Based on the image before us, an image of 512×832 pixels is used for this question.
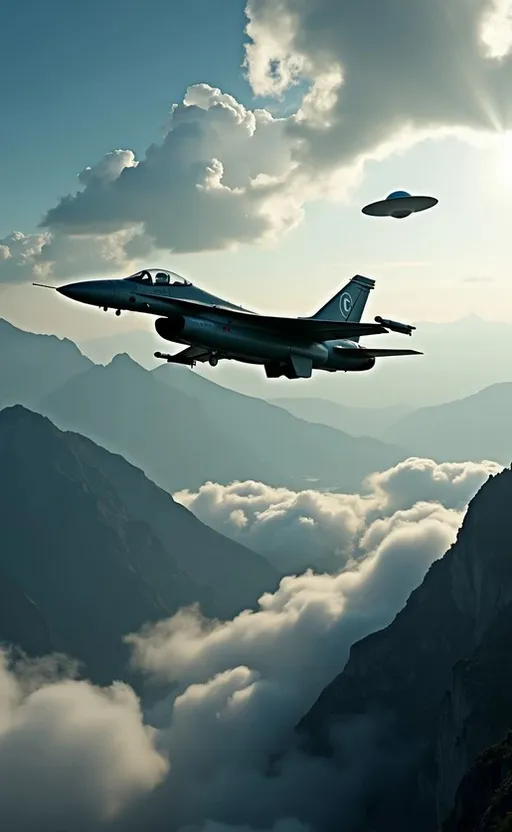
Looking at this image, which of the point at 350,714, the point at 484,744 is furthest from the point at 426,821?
the point at 484,744

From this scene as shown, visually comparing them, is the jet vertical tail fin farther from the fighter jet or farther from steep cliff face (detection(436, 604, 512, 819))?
steep cliff face (detection(436, 604, 512, 819))

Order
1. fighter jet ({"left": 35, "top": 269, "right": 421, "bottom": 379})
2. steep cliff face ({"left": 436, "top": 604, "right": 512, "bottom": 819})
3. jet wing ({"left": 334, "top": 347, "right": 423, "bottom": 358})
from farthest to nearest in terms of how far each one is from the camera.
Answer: steep cliff face ({"left": 436, "top": 604, "right": 512, "bottom": 819}) < jet wing ({"left": 334, "top": 347, "right": 423, "bottom": 358}) < fighter jet ({"left": 35, "top": 269, "right": 421, "bottom": 379})

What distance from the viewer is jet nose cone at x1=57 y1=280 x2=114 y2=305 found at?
33500 mm

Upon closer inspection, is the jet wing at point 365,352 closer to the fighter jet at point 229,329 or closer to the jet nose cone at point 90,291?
the fighter jet at point 229,329

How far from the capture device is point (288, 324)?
134 ft

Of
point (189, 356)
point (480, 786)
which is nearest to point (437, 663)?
point (480, 786)

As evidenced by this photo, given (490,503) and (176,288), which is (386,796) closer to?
(490,503)

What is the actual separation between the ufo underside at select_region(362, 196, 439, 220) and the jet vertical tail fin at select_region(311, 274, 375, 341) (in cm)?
834

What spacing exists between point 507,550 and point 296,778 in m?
108

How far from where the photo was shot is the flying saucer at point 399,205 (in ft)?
137

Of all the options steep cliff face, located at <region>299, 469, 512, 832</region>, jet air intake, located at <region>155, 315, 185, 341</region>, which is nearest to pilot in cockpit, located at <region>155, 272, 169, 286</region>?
jet air intake, located at <region>155, 315, 185, 341</region>

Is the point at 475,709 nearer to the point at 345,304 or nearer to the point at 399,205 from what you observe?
the point at 345,304

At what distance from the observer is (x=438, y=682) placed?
157m

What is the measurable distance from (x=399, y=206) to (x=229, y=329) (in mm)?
14216
